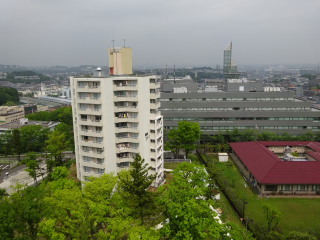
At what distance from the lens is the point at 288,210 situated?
26562 millimetres

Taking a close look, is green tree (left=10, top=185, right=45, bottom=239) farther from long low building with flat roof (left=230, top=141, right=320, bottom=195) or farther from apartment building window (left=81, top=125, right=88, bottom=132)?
long low building with flat roof (left=230, top=141, right=320, bottom=195)

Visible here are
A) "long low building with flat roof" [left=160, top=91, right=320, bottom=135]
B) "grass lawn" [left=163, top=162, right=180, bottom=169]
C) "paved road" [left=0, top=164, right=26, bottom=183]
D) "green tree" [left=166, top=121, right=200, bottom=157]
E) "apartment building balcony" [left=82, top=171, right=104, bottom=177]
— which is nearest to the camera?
"apartment building balcony" [left=82, top=171, right=104, bottom=177]

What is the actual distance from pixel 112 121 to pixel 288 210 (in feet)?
71.5

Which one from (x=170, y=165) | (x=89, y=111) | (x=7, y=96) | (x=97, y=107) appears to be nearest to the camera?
(x=97, y=107)

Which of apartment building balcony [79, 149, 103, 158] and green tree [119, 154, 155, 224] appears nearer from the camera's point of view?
green tree [119, 154, 155, 224]

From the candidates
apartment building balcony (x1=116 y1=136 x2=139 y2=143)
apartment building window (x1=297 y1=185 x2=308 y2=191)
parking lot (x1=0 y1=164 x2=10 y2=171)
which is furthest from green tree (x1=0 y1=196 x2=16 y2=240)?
parking lot (x1=0 y1=164 x2=10 y2=171)

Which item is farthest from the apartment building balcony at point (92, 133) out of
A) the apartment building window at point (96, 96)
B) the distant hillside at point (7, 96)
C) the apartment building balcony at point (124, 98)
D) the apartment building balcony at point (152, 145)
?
the distant hillside at point (7, 96)

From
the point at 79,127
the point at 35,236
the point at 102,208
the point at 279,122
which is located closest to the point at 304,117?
the point at 279,122

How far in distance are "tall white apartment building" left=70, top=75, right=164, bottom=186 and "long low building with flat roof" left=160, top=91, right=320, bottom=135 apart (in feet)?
67.1

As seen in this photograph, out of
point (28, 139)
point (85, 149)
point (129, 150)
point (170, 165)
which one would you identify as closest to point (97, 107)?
point (85, 149)

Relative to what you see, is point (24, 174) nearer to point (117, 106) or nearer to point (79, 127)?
point (79, 127)

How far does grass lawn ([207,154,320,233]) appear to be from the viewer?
23.7 m

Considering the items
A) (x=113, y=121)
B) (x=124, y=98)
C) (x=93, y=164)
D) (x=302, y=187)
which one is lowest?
(x=302, y=187)

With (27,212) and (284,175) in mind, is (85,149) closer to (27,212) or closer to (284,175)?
(27,212)
